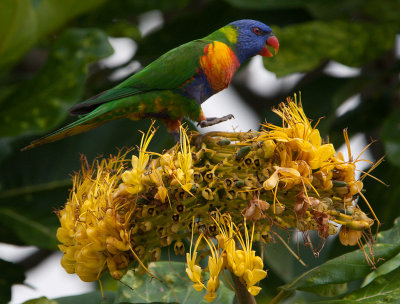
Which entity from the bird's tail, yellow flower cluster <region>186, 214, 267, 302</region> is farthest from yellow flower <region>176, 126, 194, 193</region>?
the bird's tail

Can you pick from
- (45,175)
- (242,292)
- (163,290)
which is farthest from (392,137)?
(45,175)

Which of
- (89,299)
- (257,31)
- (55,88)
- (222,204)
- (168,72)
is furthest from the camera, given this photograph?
(55,88)

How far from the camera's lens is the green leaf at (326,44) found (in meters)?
3.09

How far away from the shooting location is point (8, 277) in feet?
8.46

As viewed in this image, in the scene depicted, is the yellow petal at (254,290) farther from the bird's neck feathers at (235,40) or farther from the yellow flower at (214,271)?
the bird's neck feathers at (235,40)

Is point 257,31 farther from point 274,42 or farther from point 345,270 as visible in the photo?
point 345,270

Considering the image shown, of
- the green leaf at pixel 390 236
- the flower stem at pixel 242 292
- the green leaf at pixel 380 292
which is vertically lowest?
the green leaf at pixel 380 292

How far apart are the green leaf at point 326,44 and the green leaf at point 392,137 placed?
1.45ft

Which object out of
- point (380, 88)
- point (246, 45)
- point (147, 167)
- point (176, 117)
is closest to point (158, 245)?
point (147, 167)

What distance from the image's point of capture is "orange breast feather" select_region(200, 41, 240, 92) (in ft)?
8.34

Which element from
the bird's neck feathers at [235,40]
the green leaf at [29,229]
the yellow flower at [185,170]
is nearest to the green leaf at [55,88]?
the green leaf at [29,229]

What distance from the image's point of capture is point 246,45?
2.78 m

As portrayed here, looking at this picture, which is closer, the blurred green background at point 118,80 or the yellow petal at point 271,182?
the yellow petal at point 271,182

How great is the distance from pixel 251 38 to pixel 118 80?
922 millimetres
